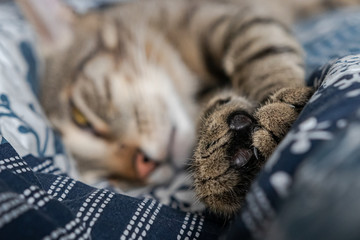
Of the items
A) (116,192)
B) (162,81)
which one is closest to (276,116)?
(116,192)

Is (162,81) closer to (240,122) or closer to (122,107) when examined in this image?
(122,107)

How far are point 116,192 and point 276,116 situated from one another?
1.06ft

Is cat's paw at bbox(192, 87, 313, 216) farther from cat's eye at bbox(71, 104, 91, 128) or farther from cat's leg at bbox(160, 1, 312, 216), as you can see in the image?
cat's eye at bbox(71, 104, 91, 128)

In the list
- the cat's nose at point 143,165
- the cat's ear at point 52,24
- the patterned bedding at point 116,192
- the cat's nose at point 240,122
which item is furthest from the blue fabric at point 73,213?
the cat's ear at point 52,24

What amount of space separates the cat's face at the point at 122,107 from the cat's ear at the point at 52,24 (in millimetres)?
89

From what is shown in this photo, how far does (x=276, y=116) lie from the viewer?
0.57 metres

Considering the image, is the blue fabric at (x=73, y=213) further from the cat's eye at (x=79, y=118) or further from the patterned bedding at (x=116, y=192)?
the cat's eye at (x=79, y=118)

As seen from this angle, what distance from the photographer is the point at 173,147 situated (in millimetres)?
1032

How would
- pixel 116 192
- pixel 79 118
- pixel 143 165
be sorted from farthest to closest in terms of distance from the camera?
pixel 79 118 → pixel 143 165 → pixel 116 192

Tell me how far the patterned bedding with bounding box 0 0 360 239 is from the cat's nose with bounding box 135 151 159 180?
2.2 inches

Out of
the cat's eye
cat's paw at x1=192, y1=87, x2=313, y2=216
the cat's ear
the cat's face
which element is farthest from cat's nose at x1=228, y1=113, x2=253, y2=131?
the cat's ear

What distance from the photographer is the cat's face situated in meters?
1.00

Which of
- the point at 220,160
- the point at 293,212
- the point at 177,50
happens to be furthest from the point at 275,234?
the point at 177,50

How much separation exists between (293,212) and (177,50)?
1009 mm
